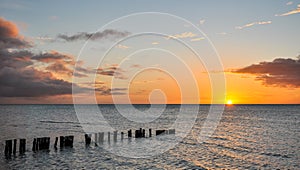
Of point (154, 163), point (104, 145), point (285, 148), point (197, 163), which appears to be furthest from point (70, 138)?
point (285, 148)

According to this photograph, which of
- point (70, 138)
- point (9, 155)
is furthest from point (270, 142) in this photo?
point (9, 155)

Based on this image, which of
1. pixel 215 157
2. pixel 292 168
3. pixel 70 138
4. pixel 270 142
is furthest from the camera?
pixel 270 142

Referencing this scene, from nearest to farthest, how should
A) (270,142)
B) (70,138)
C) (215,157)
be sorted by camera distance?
(215,157) < (70,138) < (270,142)

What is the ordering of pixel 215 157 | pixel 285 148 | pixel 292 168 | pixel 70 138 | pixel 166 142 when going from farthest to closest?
pixel 166 142 < pixel 285 148 < pixel 70 138 < pixel 215 157 < pixel 292 168

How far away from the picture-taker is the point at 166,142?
43781 millimetres

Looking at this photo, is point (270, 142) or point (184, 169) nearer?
point (184, 169)

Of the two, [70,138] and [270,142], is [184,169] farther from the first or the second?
[270,142]

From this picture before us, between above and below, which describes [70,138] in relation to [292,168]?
above

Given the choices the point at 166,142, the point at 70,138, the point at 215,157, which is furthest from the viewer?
the point at 166,142

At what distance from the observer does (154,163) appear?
2900 cm

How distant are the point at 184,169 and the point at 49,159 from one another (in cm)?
1375

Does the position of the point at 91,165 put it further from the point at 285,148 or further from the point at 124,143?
the point at 285,148

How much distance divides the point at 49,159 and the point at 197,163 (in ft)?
49.9

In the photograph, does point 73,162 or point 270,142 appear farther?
point 270,142
